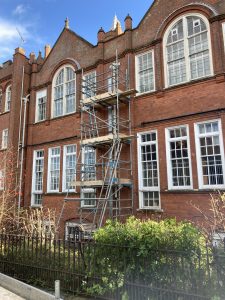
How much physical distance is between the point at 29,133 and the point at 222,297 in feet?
53.1

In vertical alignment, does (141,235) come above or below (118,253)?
above

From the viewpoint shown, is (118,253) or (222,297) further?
(118,253)

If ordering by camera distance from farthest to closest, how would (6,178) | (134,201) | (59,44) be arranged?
1. (59,44)
2. (6,178)
3. (134,201)

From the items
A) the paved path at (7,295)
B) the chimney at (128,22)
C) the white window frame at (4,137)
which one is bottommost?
the paved path at (7,295)

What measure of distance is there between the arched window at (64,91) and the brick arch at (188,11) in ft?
20.2

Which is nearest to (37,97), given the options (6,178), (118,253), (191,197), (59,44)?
(59,44)

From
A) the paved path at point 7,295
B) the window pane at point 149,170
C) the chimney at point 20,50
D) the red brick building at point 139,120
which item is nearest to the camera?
the paved path at point 7,295

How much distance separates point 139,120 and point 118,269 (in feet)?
27.5

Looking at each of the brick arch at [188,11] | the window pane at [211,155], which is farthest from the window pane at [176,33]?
the window pane at [211,155]

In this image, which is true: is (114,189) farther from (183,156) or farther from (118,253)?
(118,253)

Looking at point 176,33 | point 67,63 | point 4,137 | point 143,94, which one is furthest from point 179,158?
point 4,137

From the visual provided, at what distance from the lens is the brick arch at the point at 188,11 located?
1213 centimetres

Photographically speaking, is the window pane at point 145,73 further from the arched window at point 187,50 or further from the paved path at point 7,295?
the paved path at point 7,295

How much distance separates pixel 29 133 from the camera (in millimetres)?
18781
